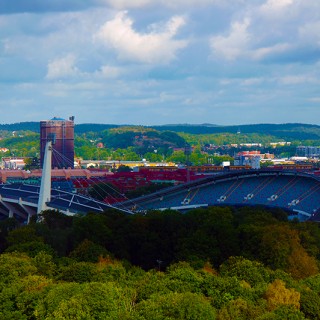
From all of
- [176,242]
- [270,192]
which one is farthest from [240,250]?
[270,192]

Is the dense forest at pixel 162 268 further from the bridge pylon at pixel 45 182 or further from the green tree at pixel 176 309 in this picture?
the bridge pylon at pixel 45 182

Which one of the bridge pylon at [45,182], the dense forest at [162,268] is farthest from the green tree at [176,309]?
the bridge pylon at [45,182]

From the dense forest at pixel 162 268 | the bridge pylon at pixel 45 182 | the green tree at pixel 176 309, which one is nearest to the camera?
the green tree at pixel 176 309

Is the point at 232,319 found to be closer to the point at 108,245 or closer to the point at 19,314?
the point at 19,314

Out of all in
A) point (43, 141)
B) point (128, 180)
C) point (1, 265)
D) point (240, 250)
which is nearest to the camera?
point (1, 265)

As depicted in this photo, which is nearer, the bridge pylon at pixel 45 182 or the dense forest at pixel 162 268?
the dense forest at pixel 162 268

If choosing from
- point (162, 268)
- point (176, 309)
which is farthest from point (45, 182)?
point (176, 309)

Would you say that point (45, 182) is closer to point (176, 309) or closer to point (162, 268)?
point (162, 268)

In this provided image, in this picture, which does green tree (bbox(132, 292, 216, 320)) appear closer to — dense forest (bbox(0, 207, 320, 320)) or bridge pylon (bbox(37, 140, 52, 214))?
dense forest (bbox(0, 207, 320, 320))
